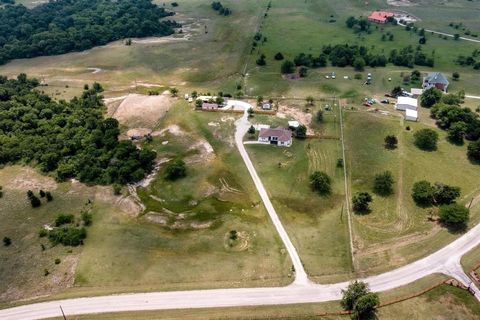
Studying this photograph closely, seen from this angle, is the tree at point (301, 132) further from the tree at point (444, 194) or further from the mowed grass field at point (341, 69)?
the tree at point (444, 194)

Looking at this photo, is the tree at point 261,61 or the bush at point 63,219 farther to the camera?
the tree at point 261,61

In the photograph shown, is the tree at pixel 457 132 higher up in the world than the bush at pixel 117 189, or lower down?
higher up

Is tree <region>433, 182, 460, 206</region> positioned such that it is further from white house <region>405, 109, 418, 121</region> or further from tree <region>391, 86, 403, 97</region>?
tree <region>391, 86, 403, 97</region>

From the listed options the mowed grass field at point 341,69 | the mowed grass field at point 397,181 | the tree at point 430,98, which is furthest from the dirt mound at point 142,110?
the tree at point 430,98

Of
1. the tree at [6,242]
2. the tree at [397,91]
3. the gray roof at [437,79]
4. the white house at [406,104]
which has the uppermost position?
the gray roof at [437,79]

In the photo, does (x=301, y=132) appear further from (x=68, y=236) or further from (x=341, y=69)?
(x=68, y=236)

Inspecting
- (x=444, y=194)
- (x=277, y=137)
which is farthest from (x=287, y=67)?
(x=444, y=194)
